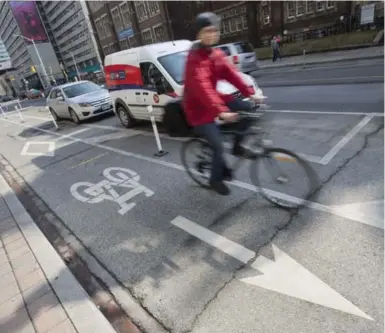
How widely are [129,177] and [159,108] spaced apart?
288cm

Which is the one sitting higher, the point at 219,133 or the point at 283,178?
the point at 219,133

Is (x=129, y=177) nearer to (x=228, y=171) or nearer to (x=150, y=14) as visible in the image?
(x=228, y=171)

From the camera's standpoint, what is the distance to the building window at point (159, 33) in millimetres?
45106

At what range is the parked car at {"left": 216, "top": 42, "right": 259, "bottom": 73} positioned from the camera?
56.7ft

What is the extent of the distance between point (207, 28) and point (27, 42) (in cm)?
11723

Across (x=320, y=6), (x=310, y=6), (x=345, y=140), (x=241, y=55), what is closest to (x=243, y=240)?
(x=345, y=140)

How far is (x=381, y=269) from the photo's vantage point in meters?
2.64

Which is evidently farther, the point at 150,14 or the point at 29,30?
the point at 29,30

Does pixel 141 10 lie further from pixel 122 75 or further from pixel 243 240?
pixel 243 240

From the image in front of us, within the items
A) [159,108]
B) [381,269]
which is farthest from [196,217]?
[159,108]

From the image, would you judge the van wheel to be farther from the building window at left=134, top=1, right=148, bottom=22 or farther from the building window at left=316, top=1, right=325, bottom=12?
the building window at left=134, top=1, right=148, bottom=22

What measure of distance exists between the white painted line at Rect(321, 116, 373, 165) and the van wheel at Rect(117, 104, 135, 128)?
22.2ft

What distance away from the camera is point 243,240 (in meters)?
3.38

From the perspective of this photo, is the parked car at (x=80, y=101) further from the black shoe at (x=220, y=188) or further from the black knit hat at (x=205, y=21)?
the black knit hat at (x=205, y=21)
